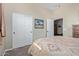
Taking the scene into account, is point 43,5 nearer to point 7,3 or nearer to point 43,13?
point 43,13

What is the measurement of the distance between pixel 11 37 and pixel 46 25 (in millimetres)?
620

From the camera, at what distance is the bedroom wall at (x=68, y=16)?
1916 millimetres

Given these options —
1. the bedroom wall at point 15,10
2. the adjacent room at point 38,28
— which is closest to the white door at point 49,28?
the adjacent room at point 38,28

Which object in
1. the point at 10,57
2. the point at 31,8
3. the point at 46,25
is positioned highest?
the point at 31,8

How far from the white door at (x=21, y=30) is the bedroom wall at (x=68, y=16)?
0.46 m

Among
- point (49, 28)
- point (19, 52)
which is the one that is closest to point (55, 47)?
point (49, 28)

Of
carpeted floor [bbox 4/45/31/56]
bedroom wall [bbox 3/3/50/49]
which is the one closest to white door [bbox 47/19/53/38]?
bedroom wall [bbox 3/3/50/49]

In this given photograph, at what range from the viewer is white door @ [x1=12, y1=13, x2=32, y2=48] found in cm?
197

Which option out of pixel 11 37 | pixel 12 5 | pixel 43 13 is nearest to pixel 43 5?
pixel 43 13

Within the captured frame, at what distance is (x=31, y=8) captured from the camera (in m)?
1.90

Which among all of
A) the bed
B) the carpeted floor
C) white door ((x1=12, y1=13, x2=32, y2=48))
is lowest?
the carpeted floor

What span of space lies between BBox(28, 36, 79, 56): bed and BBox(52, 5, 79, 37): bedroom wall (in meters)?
0.15

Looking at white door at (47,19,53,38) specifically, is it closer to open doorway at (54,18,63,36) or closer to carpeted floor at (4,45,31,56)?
open doorway at (54,18,63,36)

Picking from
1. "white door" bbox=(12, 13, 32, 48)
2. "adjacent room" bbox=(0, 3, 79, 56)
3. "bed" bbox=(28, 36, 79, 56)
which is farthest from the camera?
"white door" bbox=(12, 13, 32, 48)
